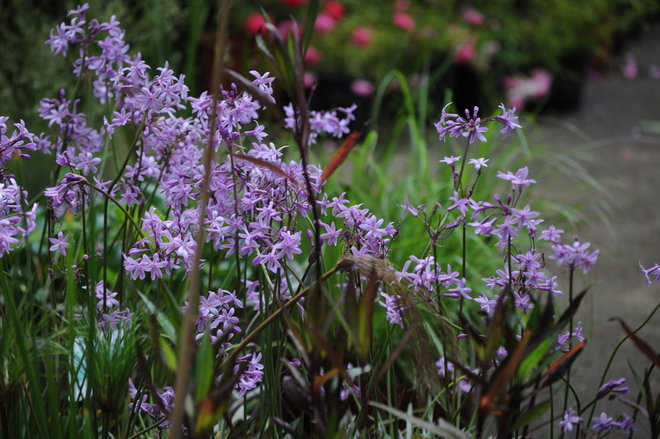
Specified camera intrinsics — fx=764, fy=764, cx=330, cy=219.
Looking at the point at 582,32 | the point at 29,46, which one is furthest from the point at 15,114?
the point at 582,32

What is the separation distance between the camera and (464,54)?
5.13 metres

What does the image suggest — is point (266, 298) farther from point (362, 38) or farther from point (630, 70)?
point (630, 70)

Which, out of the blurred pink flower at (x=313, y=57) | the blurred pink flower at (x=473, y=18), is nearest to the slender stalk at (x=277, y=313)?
the blurred pink flower at (x=313, y=57)

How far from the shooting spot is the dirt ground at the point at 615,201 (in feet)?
7.91

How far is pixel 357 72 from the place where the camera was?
5.07 metres

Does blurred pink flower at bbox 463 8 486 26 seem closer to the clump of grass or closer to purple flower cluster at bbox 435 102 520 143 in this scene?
the clump of grass

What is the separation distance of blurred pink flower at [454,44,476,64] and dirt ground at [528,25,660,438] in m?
0.69

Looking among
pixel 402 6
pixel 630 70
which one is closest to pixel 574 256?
pixel 402 6

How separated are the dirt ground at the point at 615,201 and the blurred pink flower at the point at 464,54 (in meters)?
0.69

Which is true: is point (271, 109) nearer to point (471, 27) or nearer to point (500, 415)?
point (500, 415)

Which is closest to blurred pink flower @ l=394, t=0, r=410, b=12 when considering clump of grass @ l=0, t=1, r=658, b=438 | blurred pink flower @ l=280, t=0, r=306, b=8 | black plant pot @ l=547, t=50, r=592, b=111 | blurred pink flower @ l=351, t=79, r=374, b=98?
blurred pink flower @ l=280, t=0, r=306, b=8

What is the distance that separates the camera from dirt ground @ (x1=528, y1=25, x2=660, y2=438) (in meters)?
2.41

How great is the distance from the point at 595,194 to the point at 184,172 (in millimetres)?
3204

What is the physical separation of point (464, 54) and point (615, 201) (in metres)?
1.68
